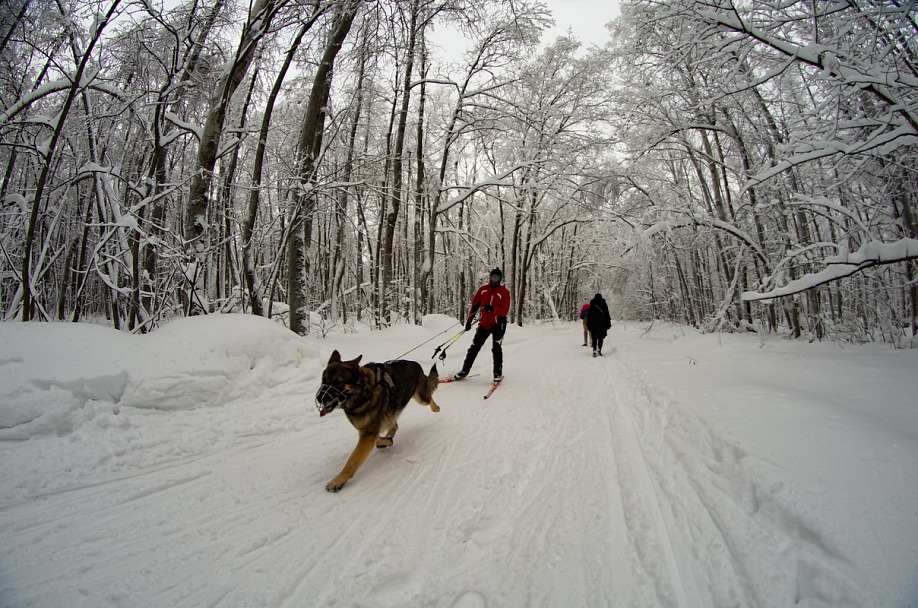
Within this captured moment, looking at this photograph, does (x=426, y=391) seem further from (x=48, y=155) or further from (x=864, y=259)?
(x=48, y=155)

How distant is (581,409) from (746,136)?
10.1m

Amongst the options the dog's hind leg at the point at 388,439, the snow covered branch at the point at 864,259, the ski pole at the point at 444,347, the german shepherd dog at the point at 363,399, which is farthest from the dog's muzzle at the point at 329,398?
the snow covered branch at the point at 864,259

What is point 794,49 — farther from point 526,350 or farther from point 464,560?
point 526,350

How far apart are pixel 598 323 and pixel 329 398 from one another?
915 centimetres

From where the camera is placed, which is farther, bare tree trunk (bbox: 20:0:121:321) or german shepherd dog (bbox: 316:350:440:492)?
bare tree trunk (bbox: 20:0:121:321)

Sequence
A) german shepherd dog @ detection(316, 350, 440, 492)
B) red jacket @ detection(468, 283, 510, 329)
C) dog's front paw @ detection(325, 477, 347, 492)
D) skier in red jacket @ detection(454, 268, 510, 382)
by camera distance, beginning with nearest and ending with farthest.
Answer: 1. dog's front paw @ detection(325, 477, 347, 492)
2. german shepherd dog @ detection(316, 350, 440, 492)
3. skier in red jacket @ detection(454, 268, 510, 382)
4. red jacket @ detection(468, 283, 510, 329)

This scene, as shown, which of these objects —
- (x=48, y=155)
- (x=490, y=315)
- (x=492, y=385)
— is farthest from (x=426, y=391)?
(x=48, y=155)

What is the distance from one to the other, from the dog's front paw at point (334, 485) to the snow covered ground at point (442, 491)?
6 centimetres

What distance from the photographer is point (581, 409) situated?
5.09m

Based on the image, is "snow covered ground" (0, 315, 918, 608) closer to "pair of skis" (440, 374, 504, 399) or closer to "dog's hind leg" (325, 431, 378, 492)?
"dog's hind leg" (325, 431, 378, 492)

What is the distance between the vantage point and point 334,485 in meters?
2.92

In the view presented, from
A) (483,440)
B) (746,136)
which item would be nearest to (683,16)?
(483,440)

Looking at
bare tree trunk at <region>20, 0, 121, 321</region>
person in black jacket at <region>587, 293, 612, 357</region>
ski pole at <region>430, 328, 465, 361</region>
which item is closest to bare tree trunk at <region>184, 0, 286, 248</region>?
bare tree trunk at <region>20, 0, 121, 321</region>

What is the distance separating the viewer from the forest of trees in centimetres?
405
